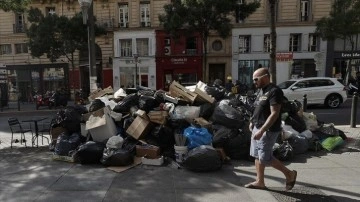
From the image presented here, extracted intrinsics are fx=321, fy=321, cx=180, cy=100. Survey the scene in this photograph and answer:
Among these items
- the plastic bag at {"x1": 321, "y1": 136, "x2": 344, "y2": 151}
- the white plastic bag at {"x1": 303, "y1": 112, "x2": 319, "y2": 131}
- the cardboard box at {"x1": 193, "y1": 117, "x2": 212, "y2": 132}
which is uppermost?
the cardboard box at {"x1": 193, "y1": 117, "x2": 212, "y2": 132}

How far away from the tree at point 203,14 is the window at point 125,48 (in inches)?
432

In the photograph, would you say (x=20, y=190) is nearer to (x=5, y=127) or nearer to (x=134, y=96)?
(x=134, y=96)

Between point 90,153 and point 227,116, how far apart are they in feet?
9.14

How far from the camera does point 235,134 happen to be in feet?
20.9

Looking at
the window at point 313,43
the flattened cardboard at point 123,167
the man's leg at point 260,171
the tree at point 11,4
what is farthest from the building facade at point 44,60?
the man's leg at point 260,171

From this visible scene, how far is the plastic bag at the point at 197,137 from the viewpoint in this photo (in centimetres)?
600

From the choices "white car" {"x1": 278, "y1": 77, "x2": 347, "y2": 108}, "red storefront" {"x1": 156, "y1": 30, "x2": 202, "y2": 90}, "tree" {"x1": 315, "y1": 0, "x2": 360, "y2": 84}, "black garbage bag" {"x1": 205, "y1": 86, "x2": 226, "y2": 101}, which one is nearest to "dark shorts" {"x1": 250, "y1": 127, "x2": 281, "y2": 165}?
"black garbage bag" {"x1": 205, "y1": 86, "x2": 226, "y2": 101}

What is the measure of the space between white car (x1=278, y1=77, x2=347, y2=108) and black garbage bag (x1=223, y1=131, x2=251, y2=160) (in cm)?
941

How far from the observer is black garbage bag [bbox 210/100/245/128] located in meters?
6.52

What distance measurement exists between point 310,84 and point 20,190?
44.6 feet

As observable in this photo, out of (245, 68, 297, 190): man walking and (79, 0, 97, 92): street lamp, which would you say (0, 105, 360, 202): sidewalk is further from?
(79, 0, 97, 92): street lamp

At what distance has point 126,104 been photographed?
290 inches

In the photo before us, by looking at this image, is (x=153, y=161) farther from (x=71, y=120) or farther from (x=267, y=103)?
(x=267, y=103)

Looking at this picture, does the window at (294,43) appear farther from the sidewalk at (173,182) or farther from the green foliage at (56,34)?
the sidewalk at (173,182)
